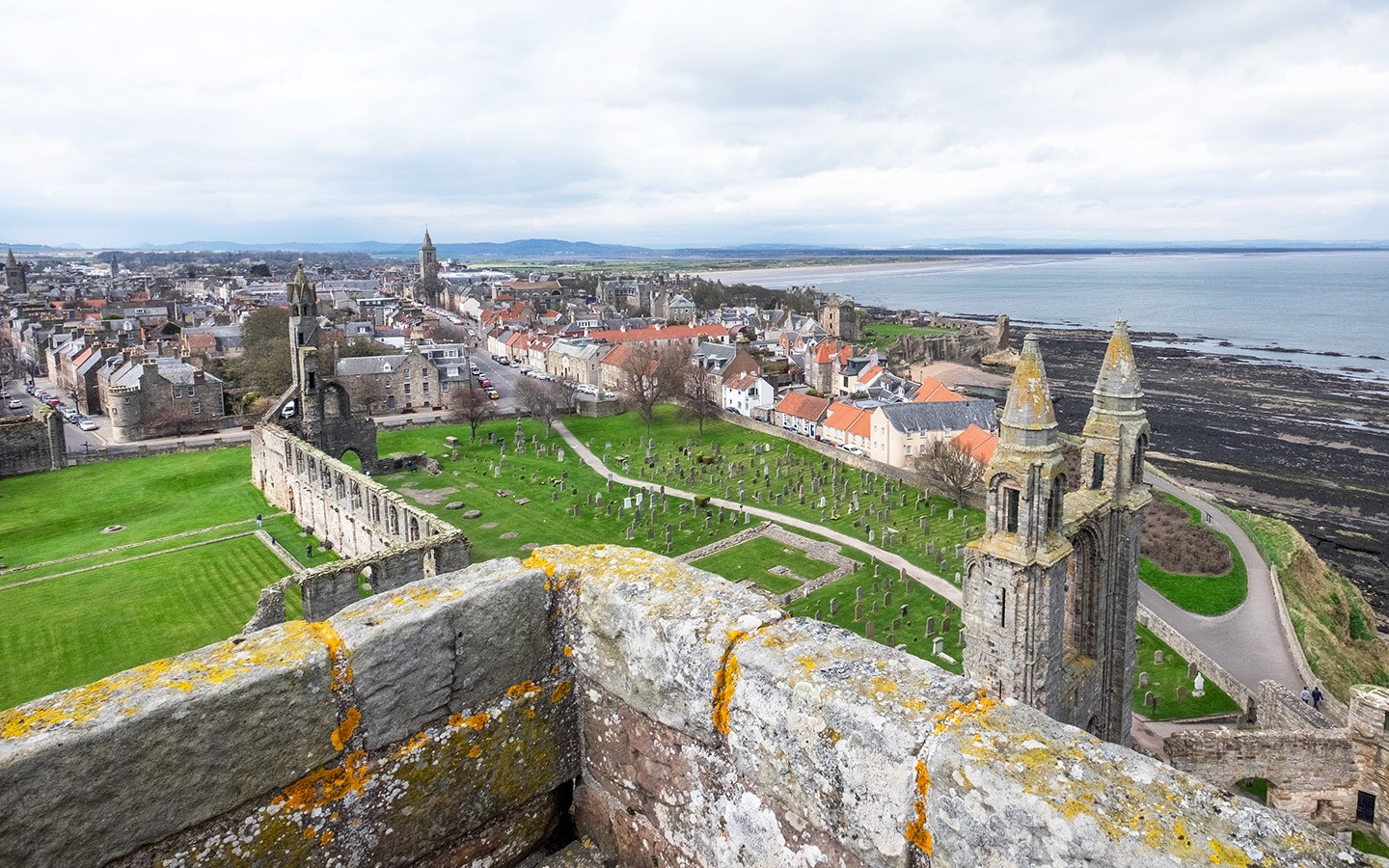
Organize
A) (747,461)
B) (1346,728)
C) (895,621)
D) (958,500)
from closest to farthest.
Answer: (1346,728) → (895,621) → (958,500) → (747,461)

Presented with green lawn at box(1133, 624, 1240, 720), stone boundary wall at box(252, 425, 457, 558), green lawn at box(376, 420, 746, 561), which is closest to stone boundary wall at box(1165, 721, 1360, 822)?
green lawn at box(1133, 624, 1240, 720)

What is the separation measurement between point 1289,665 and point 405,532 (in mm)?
29407

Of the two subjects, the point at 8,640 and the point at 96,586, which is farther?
the point at 96,586

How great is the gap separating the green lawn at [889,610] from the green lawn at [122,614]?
57.7 ft

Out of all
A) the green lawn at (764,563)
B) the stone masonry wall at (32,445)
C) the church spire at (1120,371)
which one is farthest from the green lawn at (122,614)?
the church spire at (1120,371)

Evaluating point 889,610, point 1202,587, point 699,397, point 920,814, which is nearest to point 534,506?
point 889,610

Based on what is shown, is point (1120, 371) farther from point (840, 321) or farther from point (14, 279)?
point (14, 279)

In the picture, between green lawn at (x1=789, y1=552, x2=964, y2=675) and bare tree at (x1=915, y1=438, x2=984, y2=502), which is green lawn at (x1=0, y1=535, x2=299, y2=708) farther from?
bare tree at (x1=915, y1=438, x2=984, y2=502)

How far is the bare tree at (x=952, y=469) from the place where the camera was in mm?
41469

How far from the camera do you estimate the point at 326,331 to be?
Answer: 75.9 m

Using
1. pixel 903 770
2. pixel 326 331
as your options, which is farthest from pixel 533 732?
pixel 326 331

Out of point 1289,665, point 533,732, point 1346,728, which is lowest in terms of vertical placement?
point 1289,665

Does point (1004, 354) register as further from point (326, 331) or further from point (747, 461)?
point (326, 331)

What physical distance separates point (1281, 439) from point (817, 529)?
44551mm
